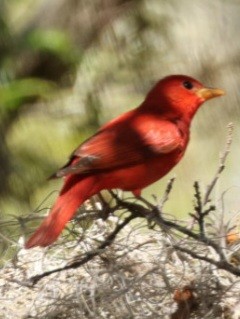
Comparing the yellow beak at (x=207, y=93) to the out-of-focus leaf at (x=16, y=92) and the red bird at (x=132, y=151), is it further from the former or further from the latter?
the out-of-focus leaf at (x=16, y=92)

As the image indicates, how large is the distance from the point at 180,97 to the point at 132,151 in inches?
12.3

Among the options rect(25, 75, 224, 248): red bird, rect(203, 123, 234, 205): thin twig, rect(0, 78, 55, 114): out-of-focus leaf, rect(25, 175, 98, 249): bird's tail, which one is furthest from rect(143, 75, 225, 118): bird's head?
rect(0, 78, 55, 114): out-of-focus leaf

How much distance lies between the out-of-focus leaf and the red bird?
61 cm

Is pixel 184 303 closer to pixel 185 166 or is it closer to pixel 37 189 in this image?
pixel 37 189

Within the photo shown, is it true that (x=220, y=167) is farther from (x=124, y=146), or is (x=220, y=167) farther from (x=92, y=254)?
(x=92, y=254)

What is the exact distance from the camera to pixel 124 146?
3.27 m

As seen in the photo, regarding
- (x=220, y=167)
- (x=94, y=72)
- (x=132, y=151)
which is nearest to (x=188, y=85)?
(x=132, y=151)

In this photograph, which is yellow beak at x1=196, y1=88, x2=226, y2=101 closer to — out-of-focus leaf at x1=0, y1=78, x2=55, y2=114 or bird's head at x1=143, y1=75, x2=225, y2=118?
bird's head at x1=143, y1=75, x2=225, y2=118

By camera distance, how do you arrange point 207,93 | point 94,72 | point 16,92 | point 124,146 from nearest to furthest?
point 124,146 → point 207,93 → point 16,92 → point 94,72

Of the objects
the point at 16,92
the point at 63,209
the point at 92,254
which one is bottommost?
the point at 92,254

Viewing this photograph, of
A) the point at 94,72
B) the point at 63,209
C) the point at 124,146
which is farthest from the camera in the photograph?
the point at 94,72

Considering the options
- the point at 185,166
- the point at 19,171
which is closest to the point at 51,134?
the point at 19,171

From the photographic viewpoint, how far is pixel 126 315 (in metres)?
3.21

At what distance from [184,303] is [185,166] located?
1744 millimetres
